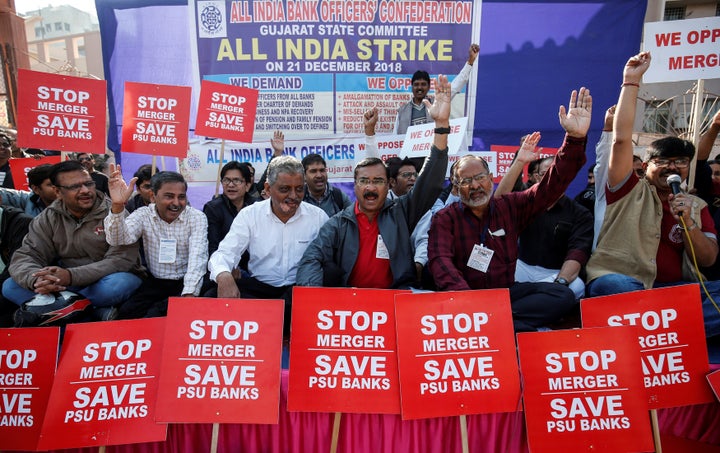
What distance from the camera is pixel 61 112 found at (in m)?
3.61

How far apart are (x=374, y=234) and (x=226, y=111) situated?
8.08ft

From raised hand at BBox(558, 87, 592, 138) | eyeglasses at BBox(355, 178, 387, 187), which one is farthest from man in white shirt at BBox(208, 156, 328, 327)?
raised hand at BBox(558, 87, 592, 138)

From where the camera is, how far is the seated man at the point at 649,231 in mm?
2738

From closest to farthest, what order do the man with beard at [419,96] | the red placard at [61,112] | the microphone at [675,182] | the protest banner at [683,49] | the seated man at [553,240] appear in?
the microphone at [675,182] → the seated man at [553,240] → the red placard at [61,112] → the protest banner at [683,49] → the man with beard at [419,96]

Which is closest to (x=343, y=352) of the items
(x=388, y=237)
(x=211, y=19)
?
(x=388, y=237)

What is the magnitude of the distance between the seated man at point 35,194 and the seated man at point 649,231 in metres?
4.34

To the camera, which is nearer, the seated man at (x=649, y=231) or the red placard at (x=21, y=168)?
the seated man at (x=649, y=231)

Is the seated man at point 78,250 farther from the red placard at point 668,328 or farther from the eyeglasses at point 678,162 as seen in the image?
the eyeglasses at point 678,162

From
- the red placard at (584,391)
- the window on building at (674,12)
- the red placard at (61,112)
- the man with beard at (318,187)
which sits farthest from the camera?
the window on building at (674,12)

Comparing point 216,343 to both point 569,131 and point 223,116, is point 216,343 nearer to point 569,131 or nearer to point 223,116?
point 569,131

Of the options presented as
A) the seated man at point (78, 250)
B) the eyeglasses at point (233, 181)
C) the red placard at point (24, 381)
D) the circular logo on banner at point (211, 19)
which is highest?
the circular logo on banner at point (211, 19)

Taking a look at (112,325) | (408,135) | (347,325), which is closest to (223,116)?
(408,135)

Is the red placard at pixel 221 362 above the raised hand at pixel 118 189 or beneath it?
beneath

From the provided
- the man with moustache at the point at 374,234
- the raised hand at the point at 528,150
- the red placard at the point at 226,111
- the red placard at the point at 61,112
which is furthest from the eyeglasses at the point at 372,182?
the red placard at the point at 61,112
